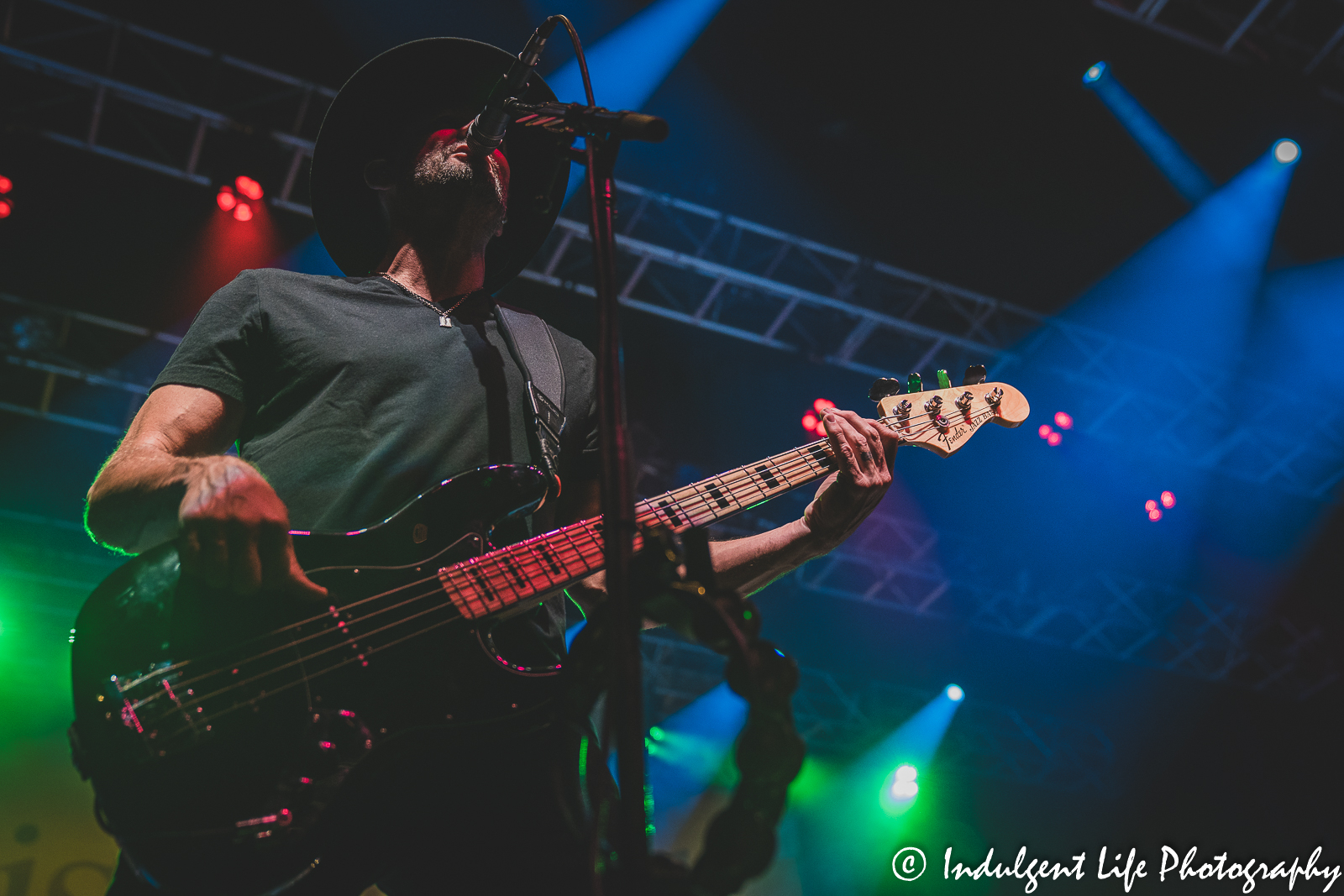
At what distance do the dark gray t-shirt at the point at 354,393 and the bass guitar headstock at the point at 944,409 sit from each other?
135cm

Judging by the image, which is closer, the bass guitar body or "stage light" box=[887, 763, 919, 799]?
the bass guitar body

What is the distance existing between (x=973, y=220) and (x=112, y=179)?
8.05 m

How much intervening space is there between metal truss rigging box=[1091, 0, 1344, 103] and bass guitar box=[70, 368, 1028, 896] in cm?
790

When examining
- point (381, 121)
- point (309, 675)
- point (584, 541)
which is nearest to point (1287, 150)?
point (381, 121)

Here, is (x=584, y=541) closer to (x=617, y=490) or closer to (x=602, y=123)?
(x=617, y=490)

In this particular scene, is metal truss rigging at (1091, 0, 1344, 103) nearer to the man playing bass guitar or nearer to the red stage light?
the man playing bass guitar

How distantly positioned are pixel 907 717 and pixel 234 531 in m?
12.5

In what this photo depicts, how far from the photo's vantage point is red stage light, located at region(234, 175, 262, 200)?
7457 millimetres

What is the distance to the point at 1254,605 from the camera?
11.8 m

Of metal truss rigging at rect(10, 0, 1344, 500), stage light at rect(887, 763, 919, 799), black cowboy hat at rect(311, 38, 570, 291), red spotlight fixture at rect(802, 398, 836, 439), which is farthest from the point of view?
stage light at rect(887, 763, 919, 799)

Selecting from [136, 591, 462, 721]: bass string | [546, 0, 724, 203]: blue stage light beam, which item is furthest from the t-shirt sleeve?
[546, 0, 724, 203]: blue stage light beam

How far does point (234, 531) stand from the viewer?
5.25 ft

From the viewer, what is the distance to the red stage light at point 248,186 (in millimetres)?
7457

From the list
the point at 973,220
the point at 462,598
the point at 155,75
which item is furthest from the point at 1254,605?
the point at 155,75
